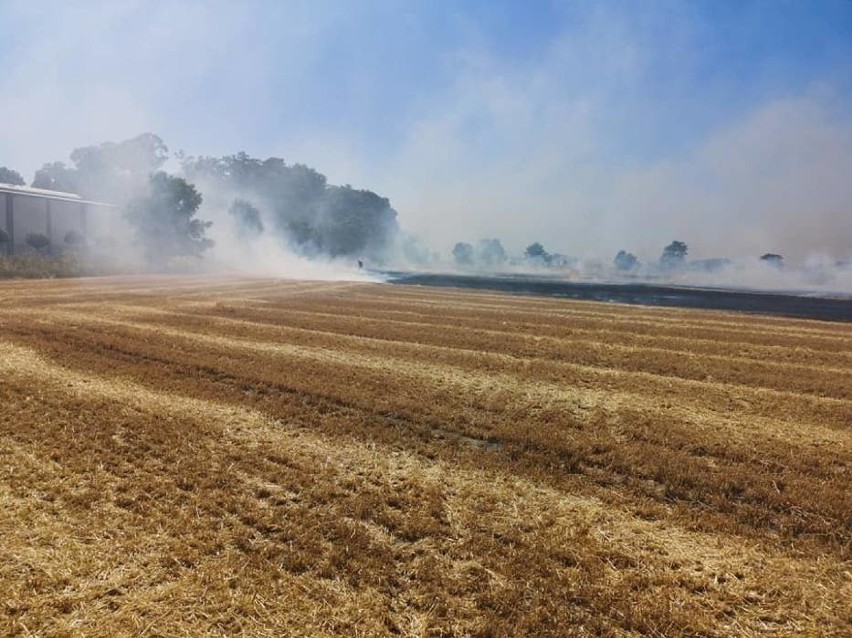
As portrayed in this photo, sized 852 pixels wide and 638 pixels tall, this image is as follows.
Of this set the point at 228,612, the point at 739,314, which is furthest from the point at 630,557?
the point at 739,314

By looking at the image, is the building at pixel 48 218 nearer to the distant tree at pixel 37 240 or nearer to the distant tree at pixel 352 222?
the distant tree at pixel 37 240

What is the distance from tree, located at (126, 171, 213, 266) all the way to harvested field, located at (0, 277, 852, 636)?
52.2m

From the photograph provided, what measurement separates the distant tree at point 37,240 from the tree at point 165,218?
29.6 ft

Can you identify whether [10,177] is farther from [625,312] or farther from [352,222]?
[625,312]

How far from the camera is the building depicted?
5334cm

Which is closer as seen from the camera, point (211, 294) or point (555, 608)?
point (555, 608)

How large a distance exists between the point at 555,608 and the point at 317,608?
2015 mm

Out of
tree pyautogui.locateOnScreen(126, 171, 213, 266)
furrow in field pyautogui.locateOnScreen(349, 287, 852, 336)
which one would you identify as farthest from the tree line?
furrow in field pyautogui.locateOnScreen(349, 287, 852, 336)

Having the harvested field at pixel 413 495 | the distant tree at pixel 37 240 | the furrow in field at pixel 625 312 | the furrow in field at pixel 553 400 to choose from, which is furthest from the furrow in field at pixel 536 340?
the distant tree at pixel 37 240

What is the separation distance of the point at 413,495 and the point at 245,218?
9006 cm

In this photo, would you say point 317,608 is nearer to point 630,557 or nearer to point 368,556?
point 368,556

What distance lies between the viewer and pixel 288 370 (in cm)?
1164

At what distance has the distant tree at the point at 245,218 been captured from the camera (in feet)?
283

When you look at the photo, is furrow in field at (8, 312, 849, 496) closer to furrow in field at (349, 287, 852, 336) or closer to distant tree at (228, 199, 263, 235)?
furrow in field at (349, 287, 852, 336)
